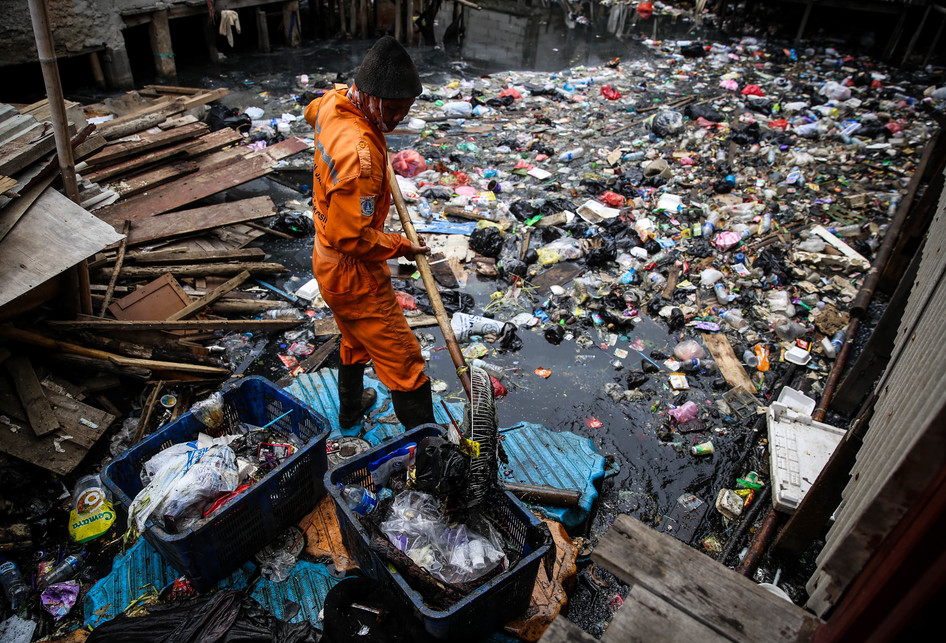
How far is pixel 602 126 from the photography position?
8.37 meters

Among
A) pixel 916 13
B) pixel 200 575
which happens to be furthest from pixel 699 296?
pixel 916 13

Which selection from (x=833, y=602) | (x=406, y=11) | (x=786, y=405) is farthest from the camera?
(x=406, y=11)

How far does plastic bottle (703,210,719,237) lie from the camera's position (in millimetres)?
5863

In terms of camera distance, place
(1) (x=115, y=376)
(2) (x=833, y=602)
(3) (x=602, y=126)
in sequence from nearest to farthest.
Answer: (2) (x=833, y=602), (1) (x=115, y=376), (3) (x=602, y=126)

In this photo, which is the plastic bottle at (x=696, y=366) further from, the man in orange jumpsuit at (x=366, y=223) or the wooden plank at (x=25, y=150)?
the wooden plank at (x=25, y=150)

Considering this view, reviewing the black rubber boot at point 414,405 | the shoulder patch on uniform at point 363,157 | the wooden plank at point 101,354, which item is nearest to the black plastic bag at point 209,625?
the black rubber boot at point 414,405

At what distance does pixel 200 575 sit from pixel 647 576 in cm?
203

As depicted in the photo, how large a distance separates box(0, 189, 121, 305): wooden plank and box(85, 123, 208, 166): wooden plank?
2.04 metres

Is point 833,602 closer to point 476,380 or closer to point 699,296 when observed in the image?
point 476,380

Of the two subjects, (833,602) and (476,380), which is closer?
(833,602)

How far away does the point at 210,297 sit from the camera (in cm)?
426

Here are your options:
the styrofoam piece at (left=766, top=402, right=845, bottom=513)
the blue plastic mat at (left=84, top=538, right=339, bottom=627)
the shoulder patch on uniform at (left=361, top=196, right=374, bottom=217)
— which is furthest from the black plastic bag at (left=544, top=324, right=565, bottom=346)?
the blue plastic mat at (left=84, top=538, right=339, bottom=627)

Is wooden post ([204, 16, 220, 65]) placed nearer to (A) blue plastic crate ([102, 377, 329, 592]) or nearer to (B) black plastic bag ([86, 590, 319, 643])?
(A) blue plastic crate ([102, 377, 329, 592])

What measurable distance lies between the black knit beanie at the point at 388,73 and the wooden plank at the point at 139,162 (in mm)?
3661
